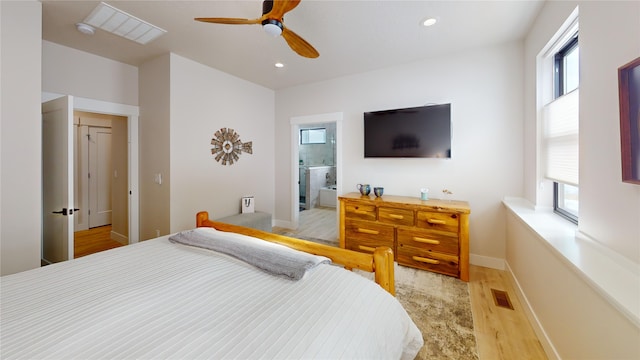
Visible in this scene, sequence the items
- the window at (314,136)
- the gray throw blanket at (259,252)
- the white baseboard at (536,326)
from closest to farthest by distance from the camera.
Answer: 1. the gray throw blanket at (259,252)
2. the white baseboard at (536,326)
3. the window at (314,136)

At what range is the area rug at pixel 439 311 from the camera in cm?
164

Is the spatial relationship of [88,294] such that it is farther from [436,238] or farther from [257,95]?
[257,95]

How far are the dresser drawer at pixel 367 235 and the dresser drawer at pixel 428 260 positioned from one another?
171mm

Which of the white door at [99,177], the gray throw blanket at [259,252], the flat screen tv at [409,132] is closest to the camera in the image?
the gray throw blanket at [259,252]

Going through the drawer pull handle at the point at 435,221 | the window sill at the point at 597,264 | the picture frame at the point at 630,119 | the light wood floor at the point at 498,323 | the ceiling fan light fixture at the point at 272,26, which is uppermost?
the ceiling fan light fixture at the point at 272,26

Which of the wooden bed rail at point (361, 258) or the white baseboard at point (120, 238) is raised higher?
the wooden bed rail at point (361, 258)

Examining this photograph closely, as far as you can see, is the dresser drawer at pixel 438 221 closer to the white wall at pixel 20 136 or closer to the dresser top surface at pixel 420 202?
Result: the dresser top surface at pixel 420 202

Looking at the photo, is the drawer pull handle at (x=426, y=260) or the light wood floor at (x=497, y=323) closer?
the light wood floor at (x=497, y=323)

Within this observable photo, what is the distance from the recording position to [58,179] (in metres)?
2.45

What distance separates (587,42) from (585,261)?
129cm

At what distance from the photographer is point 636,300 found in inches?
34.9

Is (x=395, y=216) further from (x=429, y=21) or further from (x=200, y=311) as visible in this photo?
(x=200, y=311)

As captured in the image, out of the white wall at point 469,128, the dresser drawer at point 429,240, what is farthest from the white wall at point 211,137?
the dresser drawer at point 429,240

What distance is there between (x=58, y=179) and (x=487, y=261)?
4.90 meters
